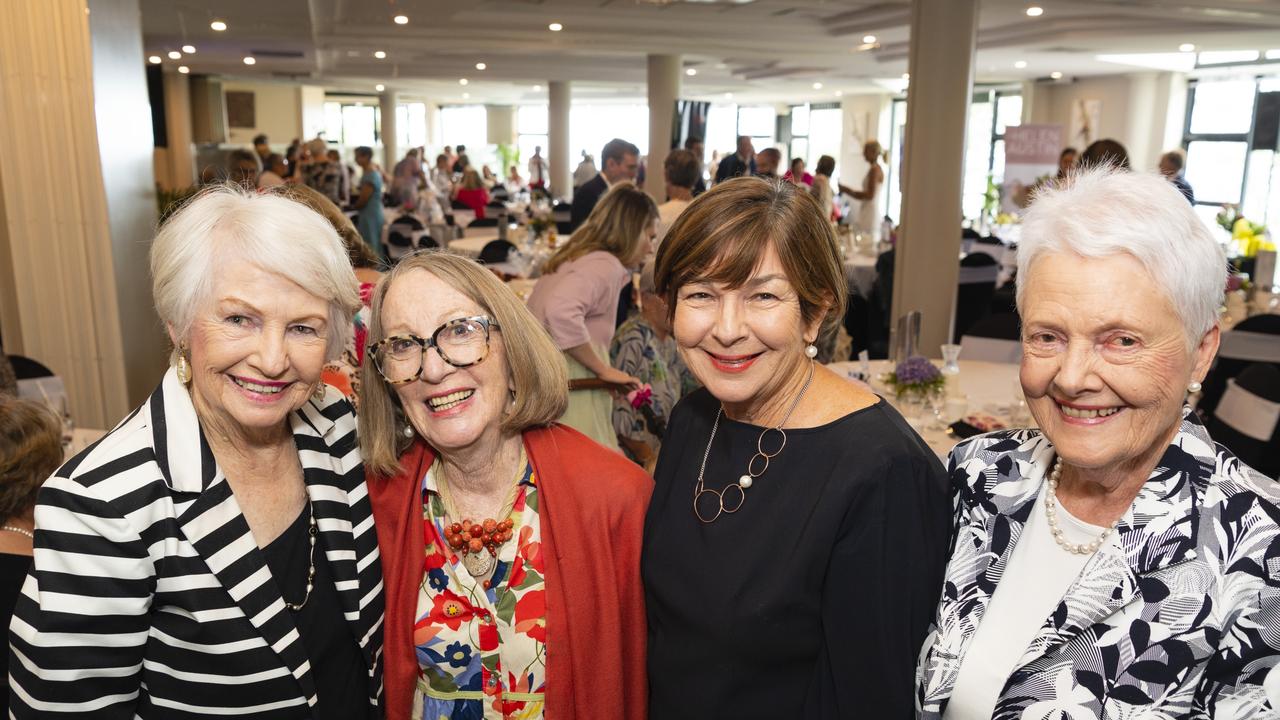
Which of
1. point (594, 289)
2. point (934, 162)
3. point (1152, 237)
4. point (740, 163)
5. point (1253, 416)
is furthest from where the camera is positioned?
point (740, 163)

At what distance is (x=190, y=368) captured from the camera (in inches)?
62.0

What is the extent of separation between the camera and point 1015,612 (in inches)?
56.9

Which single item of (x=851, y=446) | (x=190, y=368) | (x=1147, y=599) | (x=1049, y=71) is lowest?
(x=1147, y=599)

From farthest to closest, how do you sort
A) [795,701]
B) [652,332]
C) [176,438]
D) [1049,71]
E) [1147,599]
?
[1049,71]
[652,332]
[795,701]
[176,438]
[1147,599]

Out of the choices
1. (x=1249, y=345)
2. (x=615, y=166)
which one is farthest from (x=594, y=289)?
(x=615, y=166)

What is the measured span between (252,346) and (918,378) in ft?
8.83

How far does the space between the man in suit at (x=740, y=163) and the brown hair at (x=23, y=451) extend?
26.5 feet

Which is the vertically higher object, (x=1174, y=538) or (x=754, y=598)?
(x=1174, y=538)

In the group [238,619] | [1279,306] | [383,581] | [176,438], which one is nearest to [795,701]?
[383,581]

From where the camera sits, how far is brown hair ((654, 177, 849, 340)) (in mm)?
1608

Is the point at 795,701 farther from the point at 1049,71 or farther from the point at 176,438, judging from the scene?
the point at 1049,71

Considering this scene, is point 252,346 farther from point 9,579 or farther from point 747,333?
point 9,579

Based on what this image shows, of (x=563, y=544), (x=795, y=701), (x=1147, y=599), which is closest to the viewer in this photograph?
(x=1147, y=599)

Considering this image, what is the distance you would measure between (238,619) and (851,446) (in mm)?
1036
